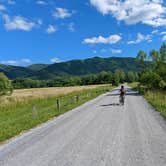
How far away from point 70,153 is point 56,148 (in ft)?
2.68

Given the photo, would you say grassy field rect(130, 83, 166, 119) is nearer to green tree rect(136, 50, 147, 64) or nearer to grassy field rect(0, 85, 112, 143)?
grassy field rect(0, 85, 112, 143)

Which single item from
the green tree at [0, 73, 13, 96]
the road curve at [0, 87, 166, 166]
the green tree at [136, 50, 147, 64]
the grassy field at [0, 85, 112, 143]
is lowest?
the grassy field at [0, 85, 112, 143]

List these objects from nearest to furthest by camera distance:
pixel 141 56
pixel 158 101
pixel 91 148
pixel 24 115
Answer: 1. pixel 91 148
2. pixel 24 115
3. pixel 158 101
4. pixel 141 56

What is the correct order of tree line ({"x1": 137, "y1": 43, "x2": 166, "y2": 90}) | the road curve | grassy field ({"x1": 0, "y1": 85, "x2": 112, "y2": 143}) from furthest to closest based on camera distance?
tree line ({"x1": 137, "y1": 43, "x2": 166, "y2": 90}) < grassy field ({"x1": 0, "y1": 85, "x2": 112, "y2": 143}) < the road curve

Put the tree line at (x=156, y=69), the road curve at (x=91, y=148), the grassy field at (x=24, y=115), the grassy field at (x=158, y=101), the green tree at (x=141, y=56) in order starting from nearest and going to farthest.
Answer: the road curve at (x=91, y=148), the grassy field at (x=24, y=115), the grassy field at (x=158, y=101), the tree line at (x=156, y=69), the green tree at (x=141, y=56)

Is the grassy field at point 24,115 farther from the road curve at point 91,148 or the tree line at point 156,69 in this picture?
the tree line at point 156,69

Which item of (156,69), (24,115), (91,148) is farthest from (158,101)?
(156,69)

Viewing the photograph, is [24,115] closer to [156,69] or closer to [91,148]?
[91,148]

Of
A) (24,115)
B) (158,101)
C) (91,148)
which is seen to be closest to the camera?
(91,148)

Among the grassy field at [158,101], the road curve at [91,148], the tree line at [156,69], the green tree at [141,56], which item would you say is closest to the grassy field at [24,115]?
the road curve at [91,148]

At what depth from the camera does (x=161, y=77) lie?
4234 cm

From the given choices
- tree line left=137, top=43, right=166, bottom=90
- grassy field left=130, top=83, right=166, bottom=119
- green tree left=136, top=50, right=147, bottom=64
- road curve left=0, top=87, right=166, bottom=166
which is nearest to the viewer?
road curve left=0, top=87, right=166, bottom=166

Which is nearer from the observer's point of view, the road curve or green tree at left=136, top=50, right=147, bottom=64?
the road curve

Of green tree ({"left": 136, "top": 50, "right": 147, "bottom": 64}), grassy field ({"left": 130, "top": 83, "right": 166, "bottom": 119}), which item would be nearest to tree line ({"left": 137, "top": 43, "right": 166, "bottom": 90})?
green tree ({"left": 136, "top": 50, "right": 147, "bottom": 64})
